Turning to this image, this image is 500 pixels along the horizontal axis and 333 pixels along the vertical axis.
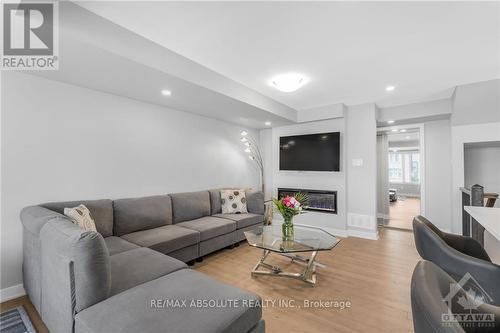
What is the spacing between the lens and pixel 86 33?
1782mm

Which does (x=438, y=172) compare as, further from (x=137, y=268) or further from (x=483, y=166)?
(x=137, y=268)

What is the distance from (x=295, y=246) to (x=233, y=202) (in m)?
1.83

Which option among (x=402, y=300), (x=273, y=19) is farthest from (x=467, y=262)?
(x=273, y=19)

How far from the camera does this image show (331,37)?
2.15m

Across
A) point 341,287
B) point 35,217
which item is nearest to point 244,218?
point 341,287

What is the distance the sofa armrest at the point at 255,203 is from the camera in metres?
4.29

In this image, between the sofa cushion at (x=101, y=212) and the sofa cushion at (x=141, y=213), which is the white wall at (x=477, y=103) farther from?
the sofa cushion at (x=101, y=212)

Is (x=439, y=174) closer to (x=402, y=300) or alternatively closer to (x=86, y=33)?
(x=402, y=300)

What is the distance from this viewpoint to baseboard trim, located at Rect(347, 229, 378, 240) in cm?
420

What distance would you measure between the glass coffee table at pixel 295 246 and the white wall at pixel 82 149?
1859 mm

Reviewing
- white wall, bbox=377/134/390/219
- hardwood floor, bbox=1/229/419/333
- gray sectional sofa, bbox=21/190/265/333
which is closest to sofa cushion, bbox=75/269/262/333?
gray sectional sofa, bbox=21/190/265/333

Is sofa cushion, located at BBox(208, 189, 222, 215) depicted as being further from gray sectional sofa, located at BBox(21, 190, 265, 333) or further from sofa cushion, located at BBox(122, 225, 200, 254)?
gray sectional sofa, located at BBox(21, 190, 265, 333)

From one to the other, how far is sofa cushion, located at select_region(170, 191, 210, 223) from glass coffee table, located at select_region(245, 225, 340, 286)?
1.17 metres

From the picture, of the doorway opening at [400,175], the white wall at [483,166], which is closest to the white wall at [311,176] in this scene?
the doorway opening at [400,175]
